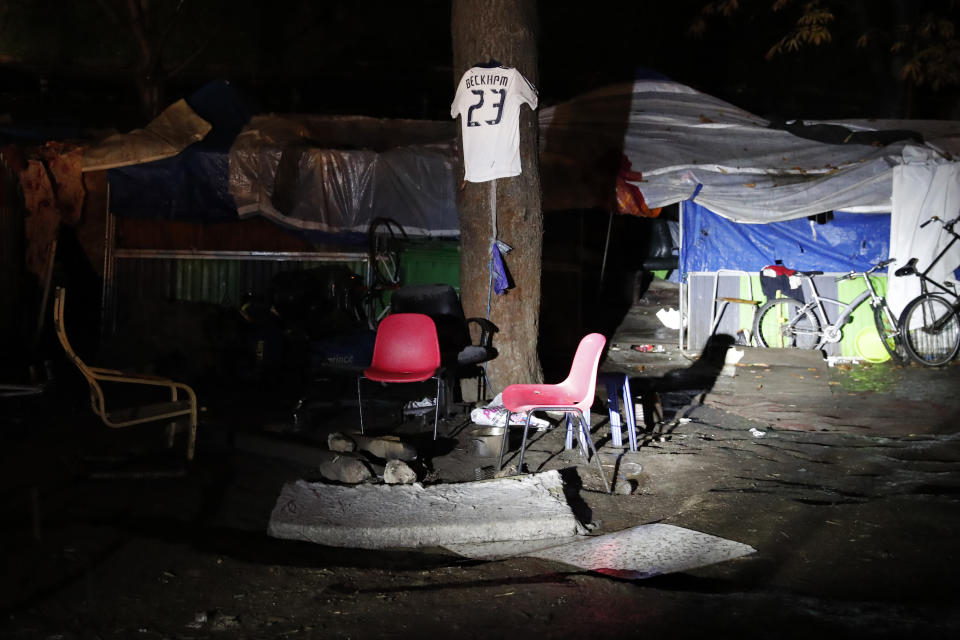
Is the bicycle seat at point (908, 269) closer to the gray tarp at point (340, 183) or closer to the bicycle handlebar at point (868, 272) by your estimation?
the bicycle handlebar at point (868, 272)

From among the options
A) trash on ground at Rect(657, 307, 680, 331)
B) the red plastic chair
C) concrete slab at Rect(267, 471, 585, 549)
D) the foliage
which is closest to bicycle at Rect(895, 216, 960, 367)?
trash on ground at Rect(657, 307, 680, 331)

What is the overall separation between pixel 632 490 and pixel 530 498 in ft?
3.17

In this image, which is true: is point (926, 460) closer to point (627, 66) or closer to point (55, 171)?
point (55, 171)

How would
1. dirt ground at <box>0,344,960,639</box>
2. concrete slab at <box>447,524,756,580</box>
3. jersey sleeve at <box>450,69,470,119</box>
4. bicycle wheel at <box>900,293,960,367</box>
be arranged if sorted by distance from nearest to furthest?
dirt ground at <box>0,344,960,639</box> → concrete slab at <box>447,524,756,580</box> → jersey sleeve at <box>450,69,470,119</box> → bicycle wheel at <box>900,293,960,367</box>

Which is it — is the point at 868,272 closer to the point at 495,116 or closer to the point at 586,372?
the point at 495,116

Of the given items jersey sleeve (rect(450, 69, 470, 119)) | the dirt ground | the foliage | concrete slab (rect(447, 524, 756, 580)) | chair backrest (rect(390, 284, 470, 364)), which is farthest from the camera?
the foliage

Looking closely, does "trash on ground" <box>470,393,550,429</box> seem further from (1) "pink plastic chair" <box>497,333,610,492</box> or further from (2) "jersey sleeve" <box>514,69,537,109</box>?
(2) "jersey sleeve" <box>514,69,537,109</box>

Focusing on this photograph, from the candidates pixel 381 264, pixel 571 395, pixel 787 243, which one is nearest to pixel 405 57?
pixel 381 264

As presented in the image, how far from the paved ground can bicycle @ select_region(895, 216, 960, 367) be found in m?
3.23

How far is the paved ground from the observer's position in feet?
11.6

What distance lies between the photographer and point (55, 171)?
10.3 meters

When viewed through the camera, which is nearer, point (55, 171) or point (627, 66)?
point (55, 171)

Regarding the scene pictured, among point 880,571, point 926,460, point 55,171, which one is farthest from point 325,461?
point 55,171

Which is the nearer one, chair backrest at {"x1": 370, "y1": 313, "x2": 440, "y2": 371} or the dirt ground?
the dirt ground
